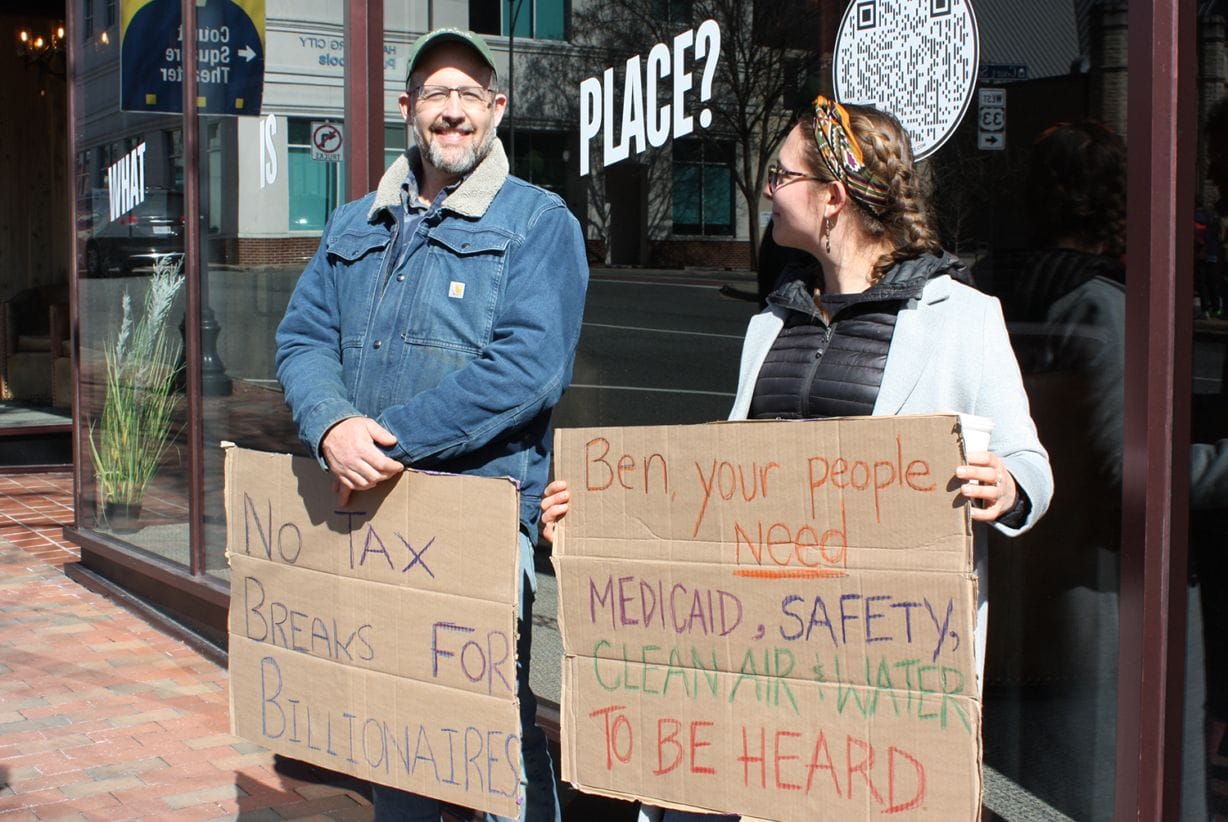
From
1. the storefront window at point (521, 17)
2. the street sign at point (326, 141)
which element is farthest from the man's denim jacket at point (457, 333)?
the street sign at point (326, 141)

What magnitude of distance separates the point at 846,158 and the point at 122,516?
17.2 ft

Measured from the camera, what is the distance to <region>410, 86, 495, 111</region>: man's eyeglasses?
289 centimetres

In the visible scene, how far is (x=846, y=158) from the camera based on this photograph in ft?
7.78

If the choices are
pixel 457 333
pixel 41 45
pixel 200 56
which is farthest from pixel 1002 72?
pixel 41 45

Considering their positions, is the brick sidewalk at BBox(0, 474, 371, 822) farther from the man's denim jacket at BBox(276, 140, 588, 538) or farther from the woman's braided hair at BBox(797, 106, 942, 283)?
the woman's braided hair at BBox(797, 106, 942, 283)

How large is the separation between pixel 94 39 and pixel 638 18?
3965 millimetres

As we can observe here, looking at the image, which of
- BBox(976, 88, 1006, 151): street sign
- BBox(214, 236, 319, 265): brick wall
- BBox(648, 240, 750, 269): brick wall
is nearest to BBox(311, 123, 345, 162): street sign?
BBox(214, 236, 319, 265): brick wall

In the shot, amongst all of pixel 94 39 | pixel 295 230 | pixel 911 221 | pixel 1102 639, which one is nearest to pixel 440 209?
pixel 911 221

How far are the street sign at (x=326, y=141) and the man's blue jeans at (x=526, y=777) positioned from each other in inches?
92.5

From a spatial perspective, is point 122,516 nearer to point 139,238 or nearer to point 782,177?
point 139,238

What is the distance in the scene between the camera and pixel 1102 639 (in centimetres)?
281

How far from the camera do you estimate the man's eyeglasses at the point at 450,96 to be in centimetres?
289

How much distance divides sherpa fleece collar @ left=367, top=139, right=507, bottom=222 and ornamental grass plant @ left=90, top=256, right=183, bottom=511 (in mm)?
3350

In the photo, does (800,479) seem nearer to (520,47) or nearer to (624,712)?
(624,712)
